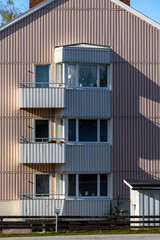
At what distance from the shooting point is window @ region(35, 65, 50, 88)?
94.9 feet

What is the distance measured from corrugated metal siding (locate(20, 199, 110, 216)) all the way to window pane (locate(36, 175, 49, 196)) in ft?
2.92

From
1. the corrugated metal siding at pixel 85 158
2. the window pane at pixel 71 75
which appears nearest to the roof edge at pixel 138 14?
the window pane at pixel 71 75

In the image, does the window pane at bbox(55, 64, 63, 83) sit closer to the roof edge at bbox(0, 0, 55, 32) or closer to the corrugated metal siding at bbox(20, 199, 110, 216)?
the roof edge at bbox(0, 0, 55, 32)

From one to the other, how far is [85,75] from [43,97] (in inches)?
102

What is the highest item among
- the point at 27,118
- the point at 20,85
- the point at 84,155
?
the point at 20,85

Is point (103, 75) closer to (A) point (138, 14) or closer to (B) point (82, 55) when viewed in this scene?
(B) point (82, 55)

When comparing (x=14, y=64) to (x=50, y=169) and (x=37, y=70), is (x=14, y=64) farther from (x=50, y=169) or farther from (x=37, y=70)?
(x=50, y=169)

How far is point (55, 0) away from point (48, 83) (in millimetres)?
4689

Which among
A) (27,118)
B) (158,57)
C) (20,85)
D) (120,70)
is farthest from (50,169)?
(158,57)

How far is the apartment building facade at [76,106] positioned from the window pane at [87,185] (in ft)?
0.17

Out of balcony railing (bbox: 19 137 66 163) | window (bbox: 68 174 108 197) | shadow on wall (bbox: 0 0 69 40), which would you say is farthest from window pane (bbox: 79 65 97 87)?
window (bbox: 68 174 108 197)

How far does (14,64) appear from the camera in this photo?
94.4 ft

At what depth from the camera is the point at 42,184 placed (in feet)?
94.5

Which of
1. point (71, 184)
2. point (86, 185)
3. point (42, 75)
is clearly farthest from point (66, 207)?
point (42, 75)
